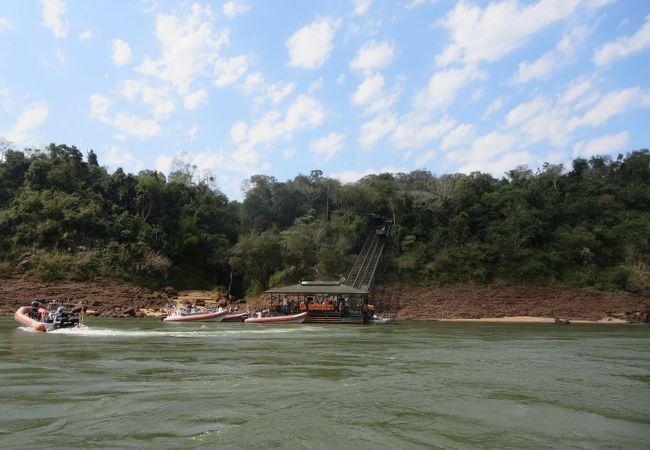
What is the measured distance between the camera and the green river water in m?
8.80

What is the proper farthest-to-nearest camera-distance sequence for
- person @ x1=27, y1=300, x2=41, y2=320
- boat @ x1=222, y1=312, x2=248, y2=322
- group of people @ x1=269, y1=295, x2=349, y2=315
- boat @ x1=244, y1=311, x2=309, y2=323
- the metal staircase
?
1. the metal staircase
2. boat @ x1=222, y1=312, x2=248, y2=322
3. group of people @ x1=269, y1=295, x2=349, y2=315
4. boat @ x1=244, y1=311, x2=309, y2=323
5. person @ x1=27, y1=300, x2=41, y2=320

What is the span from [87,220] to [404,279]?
1210 inches

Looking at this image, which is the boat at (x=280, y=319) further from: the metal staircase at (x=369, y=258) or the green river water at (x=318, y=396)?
the green river water at (x=318, y=396)

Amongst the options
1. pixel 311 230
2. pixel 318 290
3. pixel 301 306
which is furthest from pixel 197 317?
pixel 311 230

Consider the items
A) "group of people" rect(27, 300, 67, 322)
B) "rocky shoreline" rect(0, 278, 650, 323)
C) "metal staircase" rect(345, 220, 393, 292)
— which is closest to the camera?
"group of people" rect(27, 300, 67, 322)

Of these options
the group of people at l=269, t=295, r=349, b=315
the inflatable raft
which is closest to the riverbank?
the group of people at l=269, t=295, r=349, b=315

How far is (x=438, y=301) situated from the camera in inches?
1796

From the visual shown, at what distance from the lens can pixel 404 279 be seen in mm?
48656

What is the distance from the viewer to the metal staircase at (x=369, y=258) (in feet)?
153

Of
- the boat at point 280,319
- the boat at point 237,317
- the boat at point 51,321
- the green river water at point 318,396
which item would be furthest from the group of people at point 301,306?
the green river water at point 318,396

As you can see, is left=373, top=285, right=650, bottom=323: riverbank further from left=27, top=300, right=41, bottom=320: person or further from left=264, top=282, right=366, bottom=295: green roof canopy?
left=27, top=300, right=41, bottom=320: person

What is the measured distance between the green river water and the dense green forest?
2742cm

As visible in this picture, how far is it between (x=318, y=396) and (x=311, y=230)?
40.8 metres

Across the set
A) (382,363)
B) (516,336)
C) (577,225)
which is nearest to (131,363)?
(382,363)
